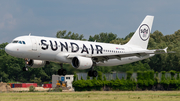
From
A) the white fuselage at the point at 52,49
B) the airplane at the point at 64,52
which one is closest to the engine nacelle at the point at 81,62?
the airplane at the point at 64,52

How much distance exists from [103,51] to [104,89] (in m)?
27.0

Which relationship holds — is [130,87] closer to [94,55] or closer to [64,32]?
[94,55]

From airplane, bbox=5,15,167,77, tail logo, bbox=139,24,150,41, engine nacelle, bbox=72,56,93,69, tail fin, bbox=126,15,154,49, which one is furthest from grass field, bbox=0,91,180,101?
tail logo, bbox=139,24,150,41

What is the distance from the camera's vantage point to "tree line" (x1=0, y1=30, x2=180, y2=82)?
59.4 metres

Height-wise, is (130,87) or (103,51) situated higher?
(103,51)

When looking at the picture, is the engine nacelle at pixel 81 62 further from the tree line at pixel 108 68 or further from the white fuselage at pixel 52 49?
the tree line at pixel 108 68

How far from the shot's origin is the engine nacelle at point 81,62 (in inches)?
1640

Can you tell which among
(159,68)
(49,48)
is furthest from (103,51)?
(159,68)

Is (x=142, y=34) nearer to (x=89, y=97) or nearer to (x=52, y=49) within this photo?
(x=89, y=97)

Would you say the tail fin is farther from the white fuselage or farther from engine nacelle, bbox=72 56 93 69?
engine nacelle, bbox=72 56 93 69

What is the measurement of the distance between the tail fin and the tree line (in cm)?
405

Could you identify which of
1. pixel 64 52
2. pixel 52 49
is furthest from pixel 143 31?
pixel 52 49

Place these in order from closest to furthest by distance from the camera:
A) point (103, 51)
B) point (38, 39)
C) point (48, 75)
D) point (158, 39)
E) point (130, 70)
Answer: point (38, 39)
point (103, 51)
point (130, 70)
point (48, 75)
point (158, 39)

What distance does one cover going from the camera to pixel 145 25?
56.1 meters
